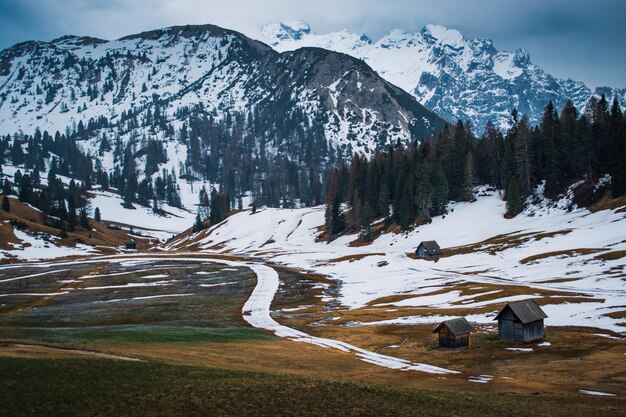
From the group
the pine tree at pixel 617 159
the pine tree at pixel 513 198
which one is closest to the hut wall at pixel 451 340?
the pine tree at pixel 617 159

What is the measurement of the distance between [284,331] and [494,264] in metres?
61.5

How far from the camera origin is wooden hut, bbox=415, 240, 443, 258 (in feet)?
438

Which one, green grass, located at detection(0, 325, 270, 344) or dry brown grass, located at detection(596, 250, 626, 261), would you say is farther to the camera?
dry brown grass, located at detection(596, 250, 626, 261)

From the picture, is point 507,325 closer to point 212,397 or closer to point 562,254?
point 212,397

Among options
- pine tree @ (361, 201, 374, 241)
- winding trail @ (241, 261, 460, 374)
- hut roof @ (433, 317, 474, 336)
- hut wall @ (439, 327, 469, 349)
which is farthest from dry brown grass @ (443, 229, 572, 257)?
hut wall @ (439, 327, 469, 349)

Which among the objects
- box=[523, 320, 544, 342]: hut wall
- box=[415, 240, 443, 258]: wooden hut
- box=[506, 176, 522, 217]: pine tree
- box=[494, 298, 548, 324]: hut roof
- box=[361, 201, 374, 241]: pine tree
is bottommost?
box=[523, 320, 544, 342]: hut wall

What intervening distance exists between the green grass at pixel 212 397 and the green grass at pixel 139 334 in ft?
65.9

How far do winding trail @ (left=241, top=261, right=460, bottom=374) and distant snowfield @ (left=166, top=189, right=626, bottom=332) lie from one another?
1406 centimetres

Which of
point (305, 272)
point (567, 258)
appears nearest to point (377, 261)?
point (305, 272)

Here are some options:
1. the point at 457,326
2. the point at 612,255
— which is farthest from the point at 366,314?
the point at 612,255

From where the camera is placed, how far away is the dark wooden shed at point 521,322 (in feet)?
191

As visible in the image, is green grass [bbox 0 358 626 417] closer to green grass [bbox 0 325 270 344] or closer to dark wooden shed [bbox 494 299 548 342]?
green grass [bbox 0 325 270 344]

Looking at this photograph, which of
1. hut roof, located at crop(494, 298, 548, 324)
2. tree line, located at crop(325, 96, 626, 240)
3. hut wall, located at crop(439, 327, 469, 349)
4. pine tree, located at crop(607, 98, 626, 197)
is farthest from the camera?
tree line, located at crop(325, 96, 626, 240)

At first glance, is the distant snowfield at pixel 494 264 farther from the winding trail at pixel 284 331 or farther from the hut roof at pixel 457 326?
the hut roof at pixel 457 326
